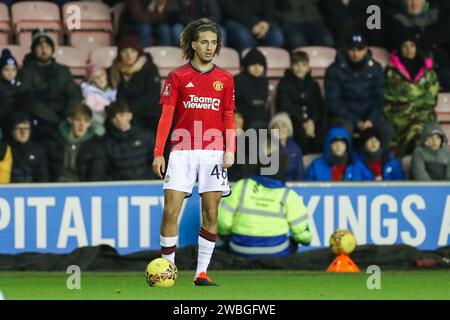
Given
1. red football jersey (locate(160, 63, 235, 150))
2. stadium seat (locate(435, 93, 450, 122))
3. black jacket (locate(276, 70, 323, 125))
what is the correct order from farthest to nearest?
1. stadium seat (locate(435, 93, 450, 122))
2. black jacket (locate(276, 70, 323, 125))
3. red football jersey (locate(160, 63, 235, 150))

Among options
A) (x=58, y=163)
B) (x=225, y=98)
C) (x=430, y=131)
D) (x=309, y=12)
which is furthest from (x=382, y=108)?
(x=225, y=98)

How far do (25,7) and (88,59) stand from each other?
107cm

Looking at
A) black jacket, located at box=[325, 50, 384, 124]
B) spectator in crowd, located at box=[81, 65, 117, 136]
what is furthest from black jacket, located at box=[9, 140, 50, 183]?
black jacket, located at box=[325, 50, 384, 124]

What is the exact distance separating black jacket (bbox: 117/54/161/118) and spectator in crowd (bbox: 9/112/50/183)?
1182 mm

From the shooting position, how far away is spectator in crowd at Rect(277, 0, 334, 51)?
16953 mm

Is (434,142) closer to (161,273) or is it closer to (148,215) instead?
(148,215)

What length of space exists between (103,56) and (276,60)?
6.69ft

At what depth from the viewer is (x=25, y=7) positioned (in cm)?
1675

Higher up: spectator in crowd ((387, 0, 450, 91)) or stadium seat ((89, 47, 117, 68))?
spectator in crowd ((387, 0, 450, 91))

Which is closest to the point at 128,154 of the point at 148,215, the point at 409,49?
the point at 148,215

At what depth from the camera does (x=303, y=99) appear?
1568 cm

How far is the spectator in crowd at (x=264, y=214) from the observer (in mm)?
13422

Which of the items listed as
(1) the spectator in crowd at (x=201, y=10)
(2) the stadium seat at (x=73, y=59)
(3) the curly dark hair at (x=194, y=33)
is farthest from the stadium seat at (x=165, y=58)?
(3) the curly dark hair at (x=194, y=33)

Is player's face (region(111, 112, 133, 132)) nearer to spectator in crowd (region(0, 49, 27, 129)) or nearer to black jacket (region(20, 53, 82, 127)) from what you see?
black jacket (region(20, 53, 82, 127))
